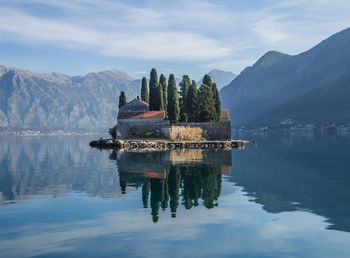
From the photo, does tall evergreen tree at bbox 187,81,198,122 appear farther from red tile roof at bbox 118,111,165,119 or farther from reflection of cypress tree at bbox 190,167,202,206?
reflection of cypress tree at bbox 190,167,202,206

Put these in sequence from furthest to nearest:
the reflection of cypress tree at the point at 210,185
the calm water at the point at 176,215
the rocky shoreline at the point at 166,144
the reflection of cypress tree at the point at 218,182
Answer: the rocky shoreline at the point at 166,144 < the reflection of cypress tree at the point at 218,182 < the reflection of cypress tree at the point at 210,185 < the calm water at the point at 176,215

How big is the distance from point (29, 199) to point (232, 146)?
58.8m

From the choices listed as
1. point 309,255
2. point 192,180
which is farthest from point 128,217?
point 192,180

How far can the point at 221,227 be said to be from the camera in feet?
55.7

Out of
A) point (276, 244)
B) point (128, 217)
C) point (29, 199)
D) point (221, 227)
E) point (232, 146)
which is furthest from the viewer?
point (232, 146)

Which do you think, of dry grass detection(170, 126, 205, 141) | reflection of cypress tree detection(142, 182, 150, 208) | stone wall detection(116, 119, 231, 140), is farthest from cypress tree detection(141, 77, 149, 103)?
reflection of cypress tree detection(142, 182, 150, 208)

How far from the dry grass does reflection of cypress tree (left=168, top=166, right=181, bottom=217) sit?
40.9 m

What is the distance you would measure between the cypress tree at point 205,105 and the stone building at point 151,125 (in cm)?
135

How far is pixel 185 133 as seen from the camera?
267ft

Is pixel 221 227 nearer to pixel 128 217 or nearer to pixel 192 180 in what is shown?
pixel 128 217

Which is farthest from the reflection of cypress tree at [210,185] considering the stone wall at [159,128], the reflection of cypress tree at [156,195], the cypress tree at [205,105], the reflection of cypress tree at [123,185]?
the cypress tree at [205,105]

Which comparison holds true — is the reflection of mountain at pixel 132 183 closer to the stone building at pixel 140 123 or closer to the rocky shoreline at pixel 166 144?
the rocky shoreline at pixel 166 144

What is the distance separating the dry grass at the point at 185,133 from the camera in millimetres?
80625

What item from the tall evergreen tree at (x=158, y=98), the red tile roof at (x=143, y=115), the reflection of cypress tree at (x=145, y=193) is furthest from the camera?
the tall evergreen tree at (x=158, y=98)
